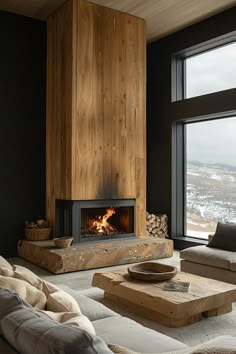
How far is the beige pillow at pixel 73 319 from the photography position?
4.88ft

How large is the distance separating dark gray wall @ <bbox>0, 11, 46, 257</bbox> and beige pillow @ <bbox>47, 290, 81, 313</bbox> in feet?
13.7

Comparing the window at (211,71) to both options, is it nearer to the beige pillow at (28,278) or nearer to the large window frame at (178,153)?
the large window frame at (178,153)

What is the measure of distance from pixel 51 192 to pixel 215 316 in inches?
130

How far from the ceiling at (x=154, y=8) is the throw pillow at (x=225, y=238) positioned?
321 cm

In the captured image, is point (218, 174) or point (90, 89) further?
point (218, 174)

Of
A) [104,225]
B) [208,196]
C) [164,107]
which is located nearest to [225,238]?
[208,196]

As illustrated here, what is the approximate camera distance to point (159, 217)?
6.82m

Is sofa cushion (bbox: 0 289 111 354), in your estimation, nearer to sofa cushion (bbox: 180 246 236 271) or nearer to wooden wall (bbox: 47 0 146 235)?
sofa cushion (bbox: 180 246 236 271)

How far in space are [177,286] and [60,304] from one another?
1713mm

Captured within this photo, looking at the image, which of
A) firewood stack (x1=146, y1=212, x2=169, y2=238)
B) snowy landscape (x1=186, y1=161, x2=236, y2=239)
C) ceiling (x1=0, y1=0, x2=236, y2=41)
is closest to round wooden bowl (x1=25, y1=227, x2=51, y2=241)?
firewood stack (x1=146, y1=212, x2=169, y2=238)

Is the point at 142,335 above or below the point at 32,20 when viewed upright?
below

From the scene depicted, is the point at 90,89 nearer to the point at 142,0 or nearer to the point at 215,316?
the point at 142,0

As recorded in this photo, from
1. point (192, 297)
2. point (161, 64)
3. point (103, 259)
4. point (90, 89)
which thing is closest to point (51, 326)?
point (192, 297)

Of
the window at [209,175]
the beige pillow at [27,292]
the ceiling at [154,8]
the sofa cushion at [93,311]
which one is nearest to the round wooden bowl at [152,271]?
the sofa cushion at [93,311]
